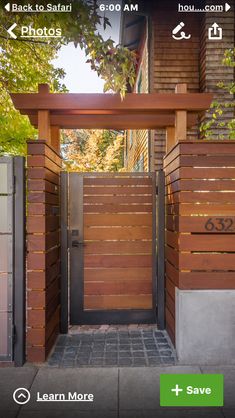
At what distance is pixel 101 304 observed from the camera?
5.18 m

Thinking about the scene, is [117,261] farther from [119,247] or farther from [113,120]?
[113,120]

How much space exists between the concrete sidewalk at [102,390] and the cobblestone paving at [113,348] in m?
0.18

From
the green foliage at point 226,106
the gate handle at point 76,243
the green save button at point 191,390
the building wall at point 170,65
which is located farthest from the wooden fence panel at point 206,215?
the building wall at point 170,65

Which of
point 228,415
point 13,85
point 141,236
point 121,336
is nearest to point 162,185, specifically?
point 141,236

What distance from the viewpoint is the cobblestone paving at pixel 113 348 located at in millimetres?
3988

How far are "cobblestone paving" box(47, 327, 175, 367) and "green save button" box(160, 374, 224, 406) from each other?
1.43 metres

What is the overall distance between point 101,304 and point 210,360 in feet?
5.85

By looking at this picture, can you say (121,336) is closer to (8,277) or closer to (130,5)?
(8,277)

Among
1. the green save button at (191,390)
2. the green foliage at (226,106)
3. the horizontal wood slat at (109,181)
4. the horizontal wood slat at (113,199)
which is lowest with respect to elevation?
the green save button at (191,390)

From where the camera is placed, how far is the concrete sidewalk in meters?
2.66

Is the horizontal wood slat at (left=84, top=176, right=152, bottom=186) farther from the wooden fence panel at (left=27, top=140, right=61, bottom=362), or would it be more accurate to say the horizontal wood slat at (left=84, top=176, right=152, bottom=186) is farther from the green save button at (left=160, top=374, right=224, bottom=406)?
the green save button at (left=160, top=374, right=224, bottom=406)

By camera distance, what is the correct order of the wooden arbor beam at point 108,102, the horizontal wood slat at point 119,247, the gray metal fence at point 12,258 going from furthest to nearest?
the horizontal wood slat at point 119,247, the wooden arbor beam at point 108,102, the gray metal fence at point 12,258

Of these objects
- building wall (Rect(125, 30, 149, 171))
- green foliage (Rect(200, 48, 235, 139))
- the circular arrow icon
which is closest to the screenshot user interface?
the circular arrow icon

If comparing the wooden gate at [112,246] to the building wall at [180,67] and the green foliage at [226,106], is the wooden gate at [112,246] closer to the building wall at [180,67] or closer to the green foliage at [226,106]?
the green foliage at [226,106]
